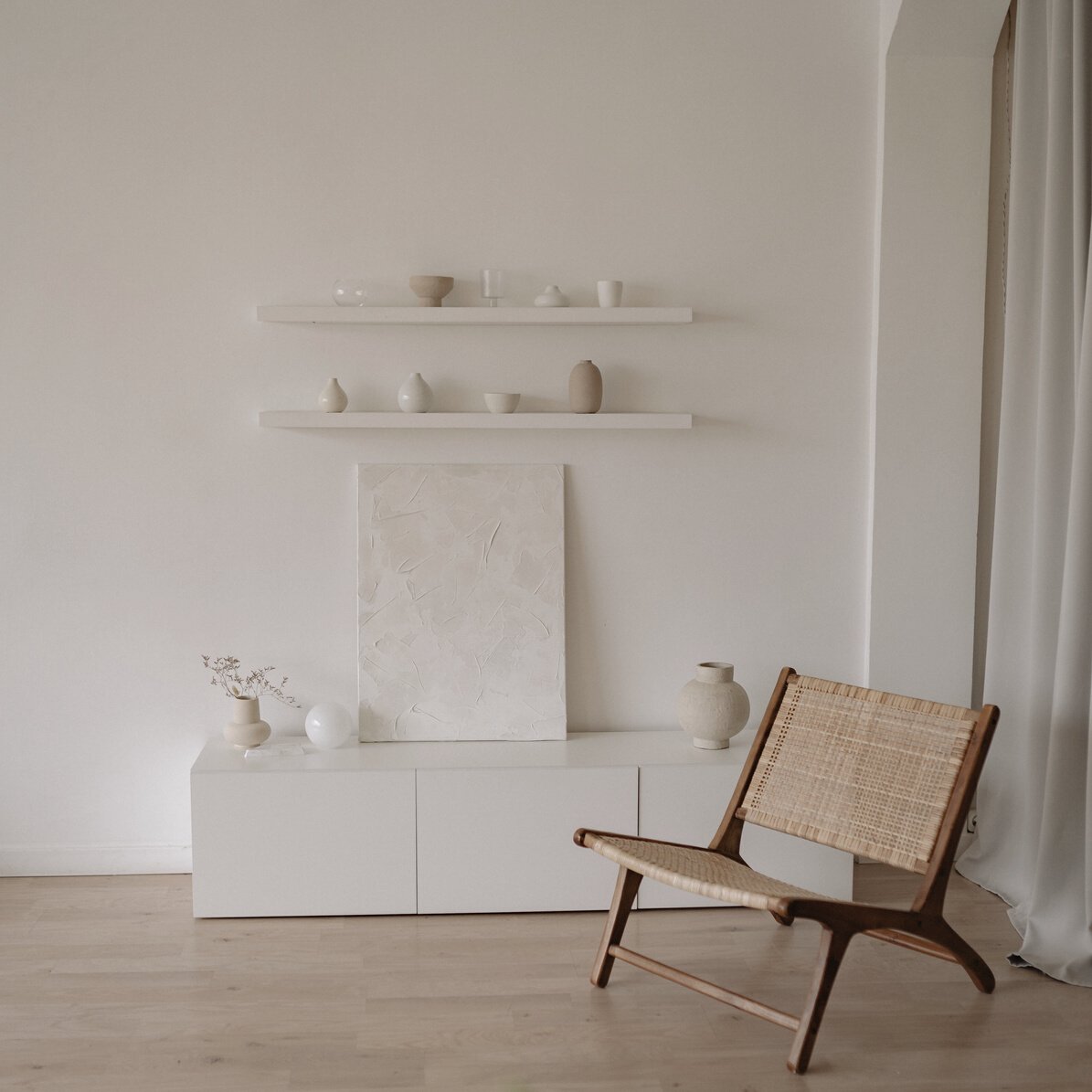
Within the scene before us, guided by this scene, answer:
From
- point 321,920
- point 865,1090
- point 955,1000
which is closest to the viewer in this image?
point 865,1090

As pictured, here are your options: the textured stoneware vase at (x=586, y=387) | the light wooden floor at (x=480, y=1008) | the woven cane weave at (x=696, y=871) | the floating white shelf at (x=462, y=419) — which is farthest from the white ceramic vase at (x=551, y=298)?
the light wooden floor at (x=480, y=1008)

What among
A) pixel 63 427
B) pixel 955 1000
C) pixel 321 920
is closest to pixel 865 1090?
pixel 955 1000

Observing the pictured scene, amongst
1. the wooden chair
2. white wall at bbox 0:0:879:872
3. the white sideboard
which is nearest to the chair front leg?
the wooden chair

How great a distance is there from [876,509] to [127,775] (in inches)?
93.7

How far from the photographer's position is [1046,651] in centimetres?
294

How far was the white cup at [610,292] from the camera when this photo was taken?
10.4ft

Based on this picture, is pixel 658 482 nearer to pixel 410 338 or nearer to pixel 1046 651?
pixel 410 338

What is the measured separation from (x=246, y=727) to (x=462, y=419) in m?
1.06

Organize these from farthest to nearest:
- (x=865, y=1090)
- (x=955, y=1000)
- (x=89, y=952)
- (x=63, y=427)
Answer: (x=63, y=427) → (x=89, y=952) → (x=955, y=1000) → (x=865, y=1090)

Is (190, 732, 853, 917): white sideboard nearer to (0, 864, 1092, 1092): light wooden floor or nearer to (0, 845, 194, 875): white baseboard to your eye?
(0, 864, 1092, 1092): light wooden floor

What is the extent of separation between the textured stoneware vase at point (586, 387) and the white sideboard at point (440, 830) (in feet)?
3.30

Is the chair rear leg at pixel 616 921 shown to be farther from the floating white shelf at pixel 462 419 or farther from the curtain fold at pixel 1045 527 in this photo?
the floating white shelf at pixel 462 419

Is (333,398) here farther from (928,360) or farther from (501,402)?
(928,360)

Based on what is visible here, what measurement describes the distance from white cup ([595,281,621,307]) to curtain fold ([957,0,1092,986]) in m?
1.09
